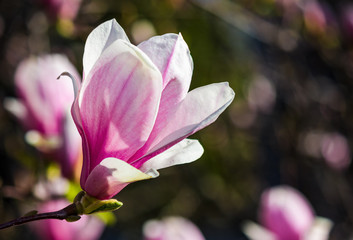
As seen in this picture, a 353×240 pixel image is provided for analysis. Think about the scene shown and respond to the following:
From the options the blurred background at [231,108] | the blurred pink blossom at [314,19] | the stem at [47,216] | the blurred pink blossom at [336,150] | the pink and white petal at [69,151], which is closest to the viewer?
the stem at [47,216]

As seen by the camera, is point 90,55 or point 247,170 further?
point 247,170

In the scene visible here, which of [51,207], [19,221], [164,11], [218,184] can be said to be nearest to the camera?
Answer: [19,221]

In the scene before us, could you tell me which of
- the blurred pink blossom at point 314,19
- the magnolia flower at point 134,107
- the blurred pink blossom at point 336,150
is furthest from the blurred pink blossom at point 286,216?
the blurred pink blossom at point 336,150

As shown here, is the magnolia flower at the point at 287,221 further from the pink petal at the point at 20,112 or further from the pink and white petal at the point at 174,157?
the pink and white petal at the point at 174,157

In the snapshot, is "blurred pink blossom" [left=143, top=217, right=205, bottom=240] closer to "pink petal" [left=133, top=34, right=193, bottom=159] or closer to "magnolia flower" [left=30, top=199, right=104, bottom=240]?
"magnolia flower" [left=30, top=199, right=104, bottom=240]

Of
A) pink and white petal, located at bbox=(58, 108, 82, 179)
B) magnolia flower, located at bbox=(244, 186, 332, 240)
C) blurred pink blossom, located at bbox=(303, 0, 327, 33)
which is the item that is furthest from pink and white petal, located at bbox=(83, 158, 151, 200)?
blurred pink blossom, located at bbox=(303, 0, 327, 33)

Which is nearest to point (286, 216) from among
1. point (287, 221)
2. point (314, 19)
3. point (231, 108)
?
point (287, 221)

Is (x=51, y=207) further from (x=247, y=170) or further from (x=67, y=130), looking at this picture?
(x=247, y=170)

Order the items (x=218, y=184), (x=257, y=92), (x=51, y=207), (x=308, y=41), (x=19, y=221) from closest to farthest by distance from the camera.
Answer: (x=19, y=221) → (x=51, y=207) → (x=308, y=41) → (x=218, y=184) → (x=257, y=92)

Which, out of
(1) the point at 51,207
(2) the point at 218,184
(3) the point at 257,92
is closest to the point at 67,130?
(1) the point at 51,207
